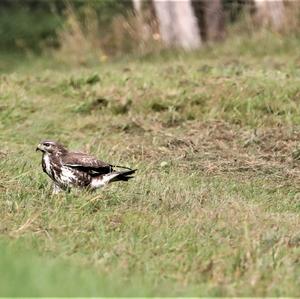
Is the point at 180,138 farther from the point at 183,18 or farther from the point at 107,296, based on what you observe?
the point at 183,18

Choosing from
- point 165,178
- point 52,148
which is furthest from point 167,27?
point 52,148

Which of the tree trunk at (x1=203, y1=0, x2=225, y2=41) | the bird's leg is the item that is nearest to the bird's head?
the bird's leg

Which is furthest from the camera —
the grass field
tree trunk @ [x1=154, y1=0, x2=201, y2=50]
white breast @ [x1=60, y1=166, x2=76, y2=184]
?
tree trunk @ [x1=154, y1=0, x2=201, y2=50]

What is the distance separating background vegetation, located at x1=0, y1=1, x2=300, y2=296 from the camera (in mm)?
6715

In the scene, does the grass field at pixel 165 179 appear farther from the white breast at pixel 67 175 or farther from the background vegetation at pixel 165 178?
the white breast at pixel 67 175

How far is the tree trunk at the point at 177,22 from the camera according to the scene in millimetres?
18578

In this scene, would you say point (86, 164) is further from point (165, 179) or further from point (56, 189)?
point (165, 179)

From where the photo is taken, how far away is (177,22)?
18.7 meters

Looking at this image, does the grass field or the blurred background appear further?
the blurred background

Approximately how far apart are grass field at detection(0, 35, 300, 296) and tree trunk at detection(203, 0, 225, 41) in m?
2.08

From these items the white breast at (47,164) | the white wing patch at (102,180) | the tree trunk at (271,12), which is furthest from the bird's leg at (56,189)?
the tree trunk at (271,12)

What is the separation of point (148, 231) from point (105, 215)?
52 centimetres

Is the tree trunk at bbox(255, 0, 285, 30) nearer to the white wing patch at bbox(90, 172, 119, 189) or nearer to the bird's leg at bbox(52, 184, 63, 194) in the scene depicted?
the white wing patch at bbox(90, 172, 119, 189)

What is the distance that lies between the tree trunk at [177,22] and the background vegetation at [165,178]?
1080 mm
